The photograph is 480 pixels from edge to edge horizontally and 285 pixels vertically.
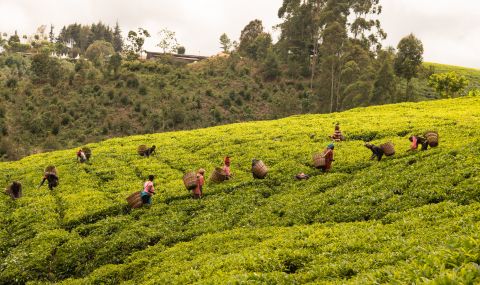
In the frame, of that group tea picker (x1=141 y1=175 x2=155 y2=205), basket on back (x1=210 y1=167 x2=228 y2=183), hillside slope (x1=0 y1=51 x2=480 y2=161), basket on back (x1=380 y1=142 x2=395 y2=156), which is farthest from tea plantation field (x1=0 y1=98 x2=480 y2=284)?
hillside slope (x1=0 y1=51 x2=480 y2=161)

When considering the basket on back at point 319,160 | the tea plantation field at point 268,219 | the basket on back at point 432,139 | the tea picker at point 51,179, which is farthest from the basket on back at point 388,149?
the tea picker at point 51,179

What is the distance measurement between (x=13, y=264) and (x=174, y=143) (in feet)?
78.7

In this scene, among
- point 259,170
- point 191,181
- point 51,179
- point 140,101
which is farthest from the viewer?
point 140,101

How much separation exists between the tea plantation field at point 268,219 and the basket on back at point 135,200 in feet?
1.44

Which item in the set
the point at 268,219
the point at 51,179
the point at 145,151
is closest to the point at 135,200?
the point at 268,219

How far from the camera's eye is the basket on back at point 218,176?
99.3 feet

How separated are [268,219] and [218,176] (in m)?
7.45

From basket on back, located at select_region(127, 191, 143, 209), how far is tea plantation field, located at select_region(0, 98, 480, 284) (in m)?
0.44

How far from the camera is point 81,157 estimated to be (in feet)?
131

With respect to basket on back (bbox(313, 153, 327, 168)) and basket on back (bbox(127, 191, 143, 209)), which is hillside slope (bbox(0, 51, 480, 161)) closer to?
basket on back (bbox(127, 191, 143, 209))

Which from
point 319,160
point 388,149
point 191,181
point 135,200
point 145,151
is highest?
point 388,149

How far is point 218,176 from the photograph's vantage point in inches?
1193

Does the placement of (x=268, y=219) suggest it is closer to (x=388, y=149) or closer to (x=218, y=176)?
(x=218, y=176)

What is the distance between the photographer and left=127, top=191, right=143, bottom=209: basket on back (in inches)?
1083
